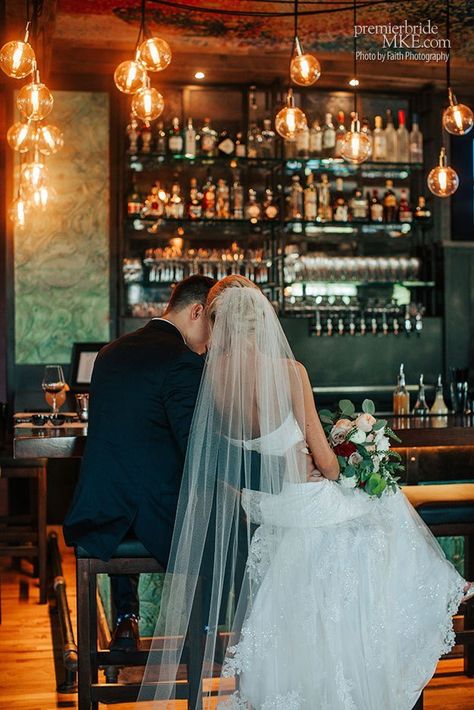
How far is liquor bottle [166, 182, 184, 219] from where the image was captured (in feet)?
24.5

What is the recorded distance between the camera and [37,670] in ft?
13.9

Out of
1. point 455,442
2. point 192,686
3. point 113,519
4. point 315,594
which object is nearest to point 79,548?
point 113,519

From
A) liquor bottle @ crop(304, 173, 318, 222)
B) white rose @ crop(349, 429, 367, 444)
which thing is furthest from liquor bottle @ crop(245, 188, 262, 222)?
white rose @ crop(349, 429, 367, 444)

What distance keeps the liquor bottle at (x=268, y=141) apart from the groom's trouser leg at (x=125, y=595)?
14.8 ft

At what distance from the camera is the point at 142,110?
187 inches

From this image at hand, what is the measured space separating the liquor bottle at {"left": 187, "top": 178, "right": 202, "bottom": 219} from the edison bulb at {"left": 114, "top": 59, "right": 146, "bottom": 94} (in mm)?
2874

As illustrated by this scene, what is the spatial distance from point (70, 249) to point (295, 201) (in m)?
1.82

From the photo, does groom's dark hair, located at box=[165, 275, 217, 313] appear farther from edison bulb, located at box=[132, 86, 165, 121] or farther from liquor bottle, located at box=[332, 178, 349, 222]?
liquor bottle, located at box=[332, 178, 349, 222]

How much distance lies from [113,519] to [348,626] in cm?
85

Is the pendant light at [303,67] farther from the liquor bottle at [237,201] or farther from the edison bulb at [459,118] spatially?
the liquor bottle at [237,201]

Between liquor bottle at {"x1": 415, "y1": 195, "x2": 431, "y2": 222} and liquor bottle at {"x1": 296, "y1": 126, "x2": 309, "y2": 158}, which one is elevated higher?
liquor bottle at {"x1": 296, "y1": 126, "x2": 309, "y2": 158}

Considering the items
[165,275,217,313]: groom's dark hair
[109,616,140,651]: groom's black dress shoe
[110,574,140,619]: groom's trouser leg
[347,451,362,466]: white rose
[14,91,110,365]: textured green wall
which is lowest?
[109,616,140,651]: groom's black dress shoe

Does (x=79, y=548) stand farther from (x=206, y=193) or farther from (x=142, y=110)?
(x=206, y=193)

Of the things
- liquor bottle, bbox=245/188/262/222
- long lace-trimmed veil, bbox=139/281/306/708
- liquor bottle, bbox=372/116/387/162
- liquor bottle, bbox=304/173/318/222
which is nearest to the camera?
long lace-trimmed veil, bbox=139/281/306/708
